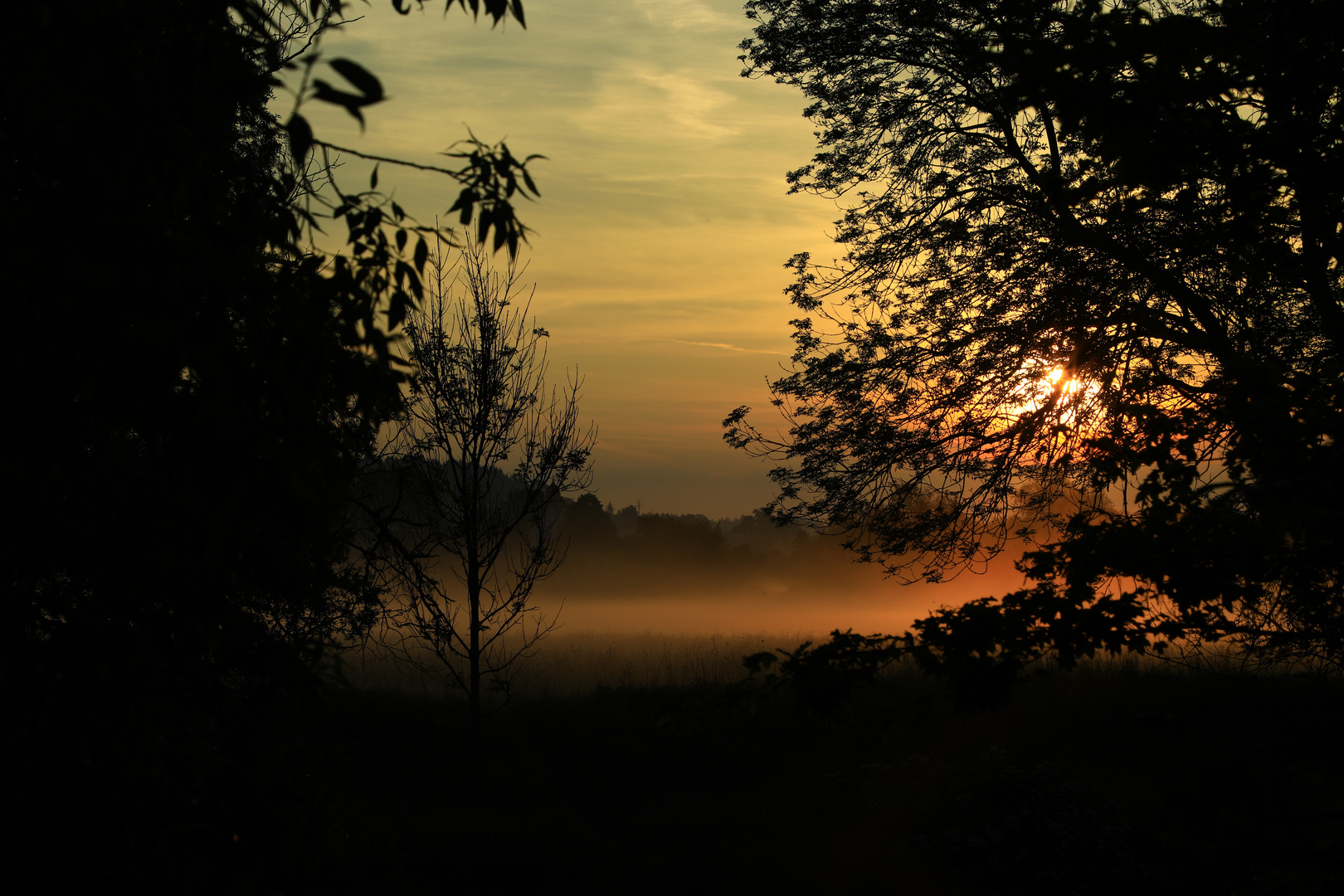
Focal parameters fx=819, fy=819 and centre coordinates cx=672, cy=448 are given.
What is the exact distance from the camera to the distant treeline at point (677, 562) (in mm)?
84562

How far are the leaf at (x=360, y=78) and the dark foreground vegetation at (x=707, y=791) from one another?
203cm

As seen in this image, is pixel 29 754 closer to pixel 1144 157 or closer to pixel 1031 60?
pixel 1031 60

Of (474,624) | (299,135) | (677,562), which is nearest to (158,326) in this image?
(299,135)

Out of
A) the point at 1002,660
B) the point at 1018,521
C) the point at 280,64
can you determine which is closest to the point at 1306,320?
the point at 1018,521

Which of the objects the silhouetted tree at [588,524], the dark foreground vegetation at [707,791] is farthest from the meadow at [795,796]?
the silhouetted tree at [588,524]

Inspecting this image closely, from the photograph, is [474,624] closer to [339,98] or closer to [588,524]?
[339,98]

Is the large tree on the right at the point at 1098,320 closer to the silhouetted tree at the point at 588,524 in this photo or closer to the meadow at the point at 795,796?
the meadow at the point at 795,796

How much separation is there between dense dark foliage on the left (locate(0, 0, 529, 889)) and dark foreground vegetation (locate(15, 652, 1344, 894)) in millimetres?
21

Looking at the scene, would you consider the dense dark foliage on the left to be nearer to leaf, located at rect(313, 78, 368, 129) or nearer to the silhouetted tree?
leaf, located at rect(313, 78, 368, 129)

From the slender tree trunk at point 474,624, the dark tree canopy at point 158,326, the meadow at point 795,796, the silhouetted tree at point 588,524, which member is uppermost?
the silhouetted tree at point 588,524

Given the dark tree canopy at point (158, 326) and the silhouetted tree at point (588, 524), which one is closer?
the dark tree canopy at point (158, 326)

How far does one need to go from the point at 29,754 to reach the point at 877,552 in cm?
934

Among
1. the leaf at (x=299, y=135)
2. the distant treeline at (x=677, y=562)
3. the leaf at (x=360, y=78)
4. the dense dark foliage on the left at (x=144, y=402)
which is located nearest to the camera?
the leaf at (x=360, y=78)

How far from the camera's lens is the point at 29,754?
2537 mm
